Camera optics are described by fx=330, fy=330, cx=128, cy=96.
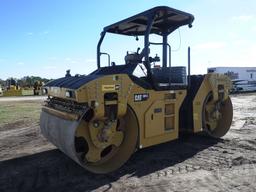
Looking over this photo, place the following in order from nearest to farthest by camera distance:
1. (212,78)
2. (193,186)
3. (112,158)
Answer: (193,186) < (112,158) < (212,78)

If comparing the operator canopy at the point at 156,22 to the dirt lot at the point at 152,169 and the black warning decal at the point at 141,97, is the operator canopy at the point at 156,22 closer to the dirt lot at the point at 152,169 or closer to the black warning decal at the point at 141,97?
the black warning decal at the point at 141,97

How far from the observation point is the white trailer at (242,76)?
33.5 m

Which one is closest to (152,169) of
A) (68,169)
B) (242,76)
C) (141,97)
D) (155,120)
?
(155,120)

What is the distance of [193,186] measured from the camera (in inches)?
183

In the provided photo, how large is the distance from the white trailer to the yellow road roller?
27.3m

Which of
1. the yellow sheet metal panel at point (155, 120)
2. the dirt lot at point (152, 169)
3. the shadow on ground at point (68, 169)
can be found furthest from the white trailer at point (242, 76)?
the yellow sheet metal panel at point (155, 120)

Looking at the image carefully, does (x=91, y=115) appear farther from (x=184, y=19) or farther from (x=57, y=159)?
(x=184, y=19)

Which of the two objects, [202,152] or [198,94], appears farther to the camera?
[198,94]

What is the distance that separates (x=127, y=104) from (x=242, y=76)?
3187 cm

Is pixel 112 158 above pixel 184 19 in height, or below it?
below

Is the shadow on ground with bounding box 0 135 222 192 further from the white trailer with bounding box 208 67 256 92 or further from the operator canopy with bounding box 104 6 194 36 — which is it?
the white trailer with bounding box 208 67 256 92

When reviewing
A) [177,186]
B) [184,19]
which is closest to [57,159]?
[177,186]

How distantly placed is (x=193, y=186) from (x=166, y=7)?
327cm

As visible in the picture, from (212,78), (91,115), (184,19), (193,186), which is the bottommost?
(193,186)
